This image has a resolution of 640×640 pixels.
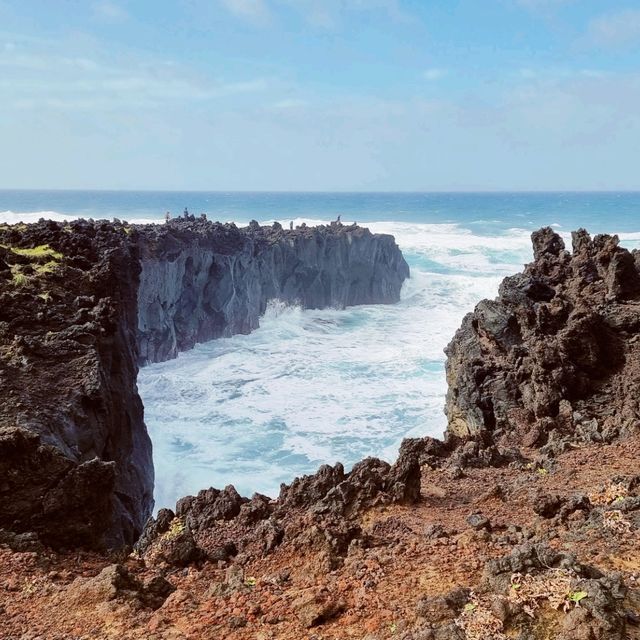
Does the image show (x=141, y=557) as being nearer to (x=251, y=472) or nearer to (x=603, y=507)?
(x=603, y=507)

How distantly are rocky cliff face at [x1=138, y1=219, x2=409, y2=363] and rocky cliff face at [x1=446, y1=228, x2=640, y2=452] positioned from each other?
21.2 meters

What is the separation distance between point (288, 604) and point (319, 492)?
11.3 ft

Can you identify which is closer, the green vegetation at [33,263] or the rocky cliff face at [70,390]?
the rocky cliff face at [70,390]

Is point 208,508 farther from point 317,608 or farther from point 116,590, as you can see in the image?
point 317,608

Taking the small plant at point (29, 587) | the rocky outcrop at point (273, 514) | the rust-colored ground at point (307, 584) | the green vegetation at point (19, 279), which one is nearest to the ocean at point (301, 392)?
the green vegetation at point (19, 279)

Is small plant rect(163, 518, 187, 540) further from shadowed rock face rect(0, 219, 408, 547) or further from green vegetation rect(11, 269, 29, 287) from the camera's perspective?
green vegetation rect(11, 269, 29, 287)

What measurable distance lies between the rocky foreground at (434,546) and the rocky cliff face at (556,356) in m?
0.05

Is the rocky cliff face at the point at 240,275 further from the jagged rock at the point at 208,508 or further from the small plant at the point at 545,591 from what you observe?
the small plant at the point at 545,591

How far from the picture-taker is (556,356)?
1198 cm

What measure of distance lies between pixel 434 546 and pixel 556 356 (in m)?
6.98

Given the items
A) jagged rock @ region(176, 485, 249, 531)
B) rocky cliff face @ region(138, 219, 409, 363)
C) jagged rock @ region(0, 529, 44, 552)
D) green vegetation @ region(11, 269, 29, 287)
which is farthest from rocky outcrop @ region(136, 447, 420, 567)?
rocky cliff face @ region(138, 219, 409, 363)

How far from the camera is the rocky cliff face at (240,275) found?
3306 cm

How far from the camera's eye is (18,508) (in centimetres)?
751

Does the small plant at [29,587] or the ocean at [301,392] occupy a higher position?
the small plant at [29,587]
